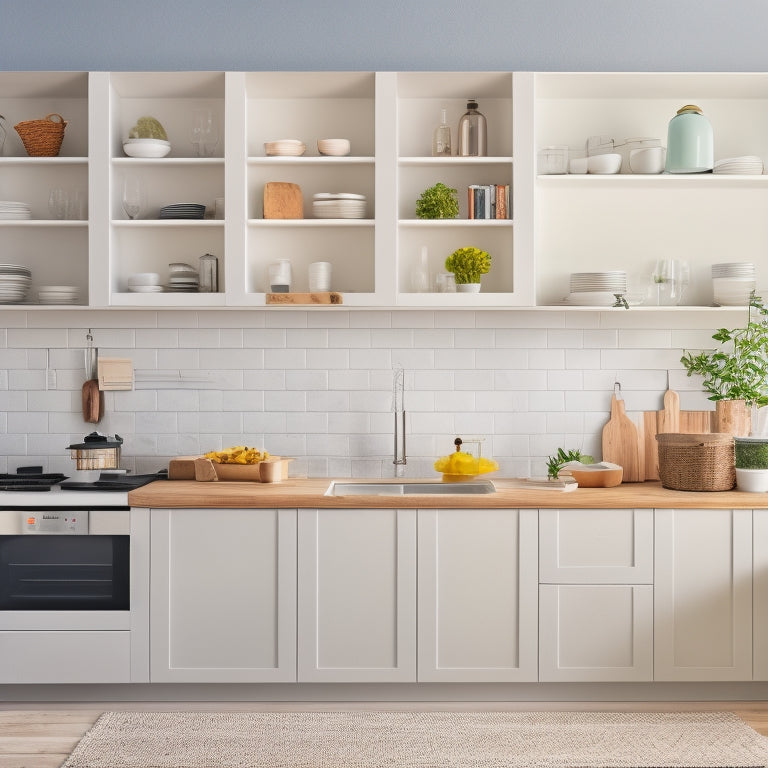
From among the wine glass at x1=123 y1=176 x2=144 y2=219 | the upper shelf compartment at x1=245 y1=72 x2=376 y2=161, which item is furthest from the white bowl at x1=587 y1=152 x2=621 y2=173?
the wine glass at x1=123 y1=176 x2=144 y2=219

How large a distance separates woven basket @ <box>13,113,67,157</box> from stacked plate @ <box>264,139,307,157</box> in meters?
0.96

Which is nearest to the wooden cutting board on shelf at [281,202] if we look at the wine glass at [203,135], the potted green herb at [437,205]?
the wine glass at [203,135]

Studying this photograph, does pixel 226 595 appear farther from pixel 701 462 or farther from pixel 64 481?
pixel 701 462

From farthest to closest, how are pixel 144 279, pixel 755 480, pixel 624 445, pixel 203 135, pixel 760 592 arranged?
pixel 624 445 < pixel 203 135 < pixel 144 279 < pixel 755 480 < pixel 760 592

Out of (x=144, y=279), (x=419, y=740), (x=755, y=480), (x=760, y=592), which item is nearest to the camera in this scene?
(x=419, y=740)

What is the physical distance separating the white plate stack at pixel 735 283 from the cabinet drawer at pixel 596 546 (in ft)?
3.69

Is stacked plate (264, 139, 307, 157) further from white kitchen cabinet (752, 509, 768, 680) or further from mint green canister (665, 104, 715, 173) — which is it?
white kitchen cabinet (752, 509, 768, 680)

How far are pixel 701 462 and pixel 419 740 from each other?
1608 mm

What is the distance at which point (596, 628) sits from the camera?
10.9 feet

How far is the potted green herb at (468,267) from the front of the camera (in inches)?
145

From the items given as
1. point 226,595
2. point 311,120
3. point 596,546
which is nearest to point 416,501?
point 596,546

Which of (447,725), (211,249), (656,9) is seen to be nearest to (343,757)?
(447,725)

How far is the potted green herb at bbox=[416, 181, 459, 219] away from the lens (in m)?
A: 3.74

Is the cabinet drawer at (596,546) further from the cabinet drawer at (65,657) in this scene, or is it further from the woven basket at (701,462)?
the cabinet drawer at (65,657)
